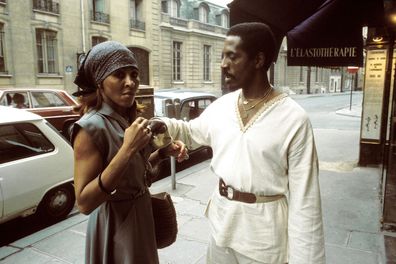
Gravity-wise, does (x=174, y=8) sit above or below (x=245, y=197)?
above

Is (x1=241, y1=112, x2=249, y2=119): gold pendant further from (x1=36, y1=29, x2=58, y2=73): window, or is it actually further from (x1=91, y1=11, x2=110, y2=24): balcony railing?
(x1=91, y1=11, x2=110, y2=24): balcony railing

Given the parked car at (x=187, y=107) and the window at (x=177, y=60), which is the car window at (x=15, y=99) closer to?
the parked car at (x=187, y=107)

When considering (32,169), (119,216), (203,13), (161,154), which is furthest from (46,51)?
(119,216)

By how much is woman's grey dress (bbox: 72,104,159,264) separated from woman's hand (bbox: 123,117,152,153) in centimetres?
16

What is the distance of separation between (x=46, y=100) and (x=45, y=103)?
10cm

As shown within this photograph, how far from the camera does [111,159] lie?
5.79ft

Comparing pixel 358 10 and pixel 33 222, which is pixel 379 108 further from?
pixel 33 222

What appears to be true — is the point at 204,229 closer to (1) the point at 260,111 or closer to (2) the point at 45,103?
(1) the point at 260,111

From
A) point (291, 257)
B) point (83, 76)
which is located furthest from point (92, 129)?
point (291, 257)

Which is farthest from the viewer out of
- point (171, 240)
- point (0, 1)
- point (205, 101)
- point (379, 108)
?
point (0, 1)

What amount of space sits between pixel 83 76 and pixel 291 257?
1.47 meters

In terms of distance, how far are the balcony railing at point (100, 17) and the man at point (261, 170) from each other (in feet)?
79.5

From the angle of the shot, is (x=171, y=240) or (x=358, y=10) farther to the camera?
(x=358, y=10)

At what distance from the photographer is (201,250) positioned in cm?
382
